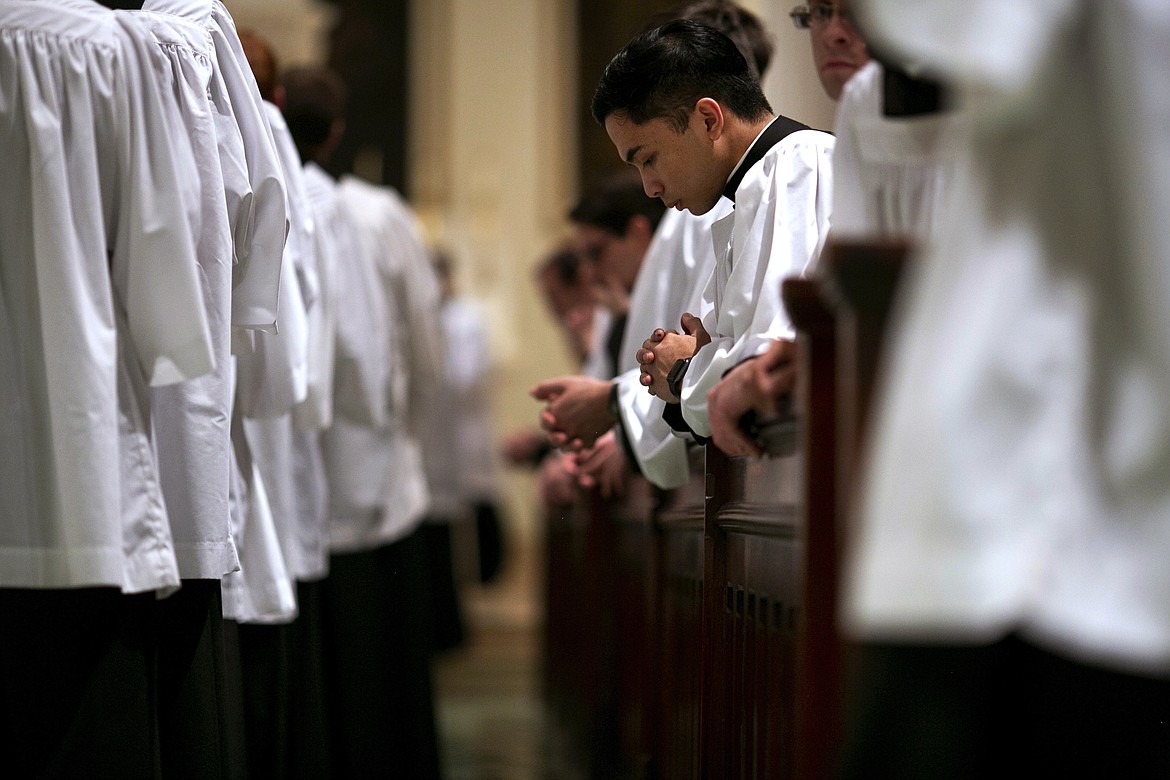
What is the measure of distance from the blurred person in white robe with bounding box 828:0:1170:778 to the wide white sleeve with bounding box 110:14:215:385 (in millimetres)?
1369

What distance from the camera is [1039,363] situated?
1.30m

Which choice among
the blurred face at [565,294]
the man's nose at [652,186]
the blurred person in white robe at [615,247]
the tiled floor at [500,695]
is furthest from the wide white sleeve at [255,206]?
the blurred face at [565,294]

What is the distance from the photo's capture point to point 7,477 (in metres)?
2.22

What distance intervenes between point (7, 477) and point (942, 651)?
1556 mm

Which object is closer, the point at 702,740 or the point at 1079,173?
the point at 1079,173

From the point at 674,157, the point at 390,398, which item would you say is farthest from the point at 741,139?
the point at 390,398

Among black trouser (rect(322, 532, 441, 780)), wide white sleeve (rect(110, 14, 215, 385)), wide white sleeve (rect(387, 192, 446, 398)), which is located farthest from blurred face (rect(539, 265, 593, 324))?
wide white sleeve (rect(110, 14, 215, 385))

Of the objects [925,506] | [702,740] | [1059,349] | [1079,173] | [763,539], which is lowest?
[702,740]

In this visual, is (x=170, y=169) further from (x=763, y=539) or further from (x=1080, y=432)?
(x=1080, y=432)

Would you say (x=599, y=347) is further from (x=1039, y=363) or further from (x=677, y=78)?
(x=1039, y=363)

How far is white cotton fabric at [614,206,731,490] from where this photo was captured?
10.1ft

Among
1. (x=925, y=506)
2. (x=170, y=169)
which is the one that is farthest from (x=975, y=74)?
(x=170, y=169)

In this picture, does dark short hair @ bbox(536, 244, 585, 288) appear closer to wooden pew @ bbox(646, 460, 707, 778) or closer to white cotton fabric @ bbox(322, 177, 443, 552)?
white cotton fabric @ bbox(322, 177, 443, 552)

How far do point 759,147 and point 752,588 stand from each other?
0.88m
